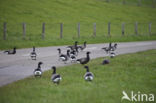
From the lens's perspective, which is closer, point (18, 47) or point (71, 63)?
point (71, 63)

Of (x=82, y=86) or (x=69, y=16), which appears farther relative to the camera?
(x=69, y=16)

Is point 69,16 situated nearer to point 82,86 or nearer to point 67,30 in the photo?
point 67,30

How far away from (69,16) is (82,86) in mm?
53034

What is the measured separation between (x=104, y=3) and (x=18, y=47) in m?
58.4

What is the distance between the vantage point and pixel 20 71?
17391mm

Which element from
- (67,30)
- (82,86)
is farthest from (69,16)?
(82,86)

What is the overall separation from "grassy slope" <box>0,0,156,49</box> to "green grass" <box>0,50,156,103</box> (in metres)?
21.8

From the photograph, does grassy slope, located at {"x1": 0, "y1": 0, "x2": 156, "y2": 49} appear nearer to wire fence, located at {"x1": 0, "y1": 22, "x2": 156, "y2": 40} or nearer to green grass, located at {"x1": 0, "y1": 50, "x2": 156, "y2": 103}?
wire fence, located at {"x1": 0, "y1": 22, "x2": 156, "y2": 40}

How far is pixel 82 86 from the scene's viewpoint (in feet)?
42.4

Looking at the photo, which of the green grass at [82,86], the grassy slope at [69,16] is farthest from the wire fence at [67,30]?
the green grass at [82,86]

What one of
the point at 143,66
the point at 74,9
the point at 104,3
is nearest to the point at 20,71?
the point at 143,66

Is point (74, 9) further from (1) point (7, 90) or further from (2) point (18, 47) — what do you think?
(1) point (7, 90)

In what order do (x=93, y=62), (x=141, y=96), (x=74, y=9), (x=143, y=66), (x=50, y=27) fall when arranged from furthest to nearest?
1. (x=74, y=9)
2. (x=50, y=27)
3. (x=93, y=62)
4. (x=143, y=66)
5. (x=141, y=96)

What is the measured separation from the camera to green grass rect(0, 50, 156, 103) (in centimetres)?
1119
